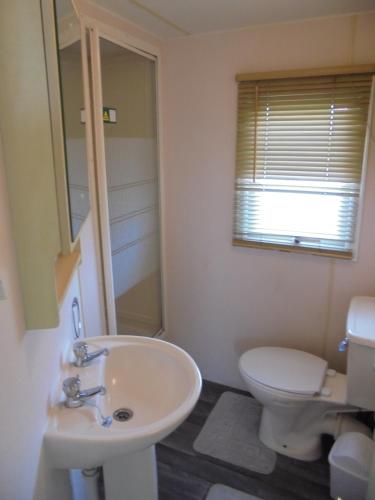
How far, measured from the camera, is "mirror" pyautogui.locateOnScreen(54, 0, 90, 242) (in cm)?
116

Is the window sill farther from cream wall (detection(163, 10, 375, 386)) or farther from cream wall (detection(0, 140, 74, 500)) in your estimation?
cream wall (detection(0, 140, 74, 500))

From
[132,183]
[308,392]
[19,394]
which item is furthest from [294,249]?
[19,394]

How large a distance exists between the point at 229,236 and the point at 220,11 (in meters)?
1.23

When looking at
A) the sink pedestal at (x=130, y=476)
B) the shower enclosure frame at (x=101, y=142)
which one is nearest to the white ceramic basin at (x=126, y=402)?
the sink pedestal at (x=130, y=476)

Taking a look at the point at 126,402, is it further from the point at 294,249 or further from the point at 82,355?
the point at 294,249

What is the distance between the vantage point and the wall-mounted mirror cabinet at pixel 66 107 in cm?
87

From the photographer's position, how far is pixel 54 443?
1.15 m

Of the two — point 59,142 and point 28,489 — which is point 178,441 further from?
point 59,142

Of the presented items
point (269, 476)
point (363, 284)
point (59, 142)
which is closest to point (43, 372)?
point (59, 142)

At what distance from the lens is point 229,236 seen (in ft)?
8.04

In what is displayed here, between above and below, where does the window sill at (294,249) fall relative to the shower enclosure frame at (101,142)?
below

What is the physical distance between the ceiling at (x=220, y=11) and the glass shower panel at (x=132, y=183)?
0.64ft

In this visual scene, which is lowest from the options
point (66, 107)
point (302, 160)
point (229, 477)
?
point (229, 477)

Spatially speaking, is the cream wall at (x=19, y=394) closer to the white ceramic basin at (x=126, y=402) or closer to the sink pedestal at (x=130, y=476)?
the white ceramic basin at (x=126, y=402)
